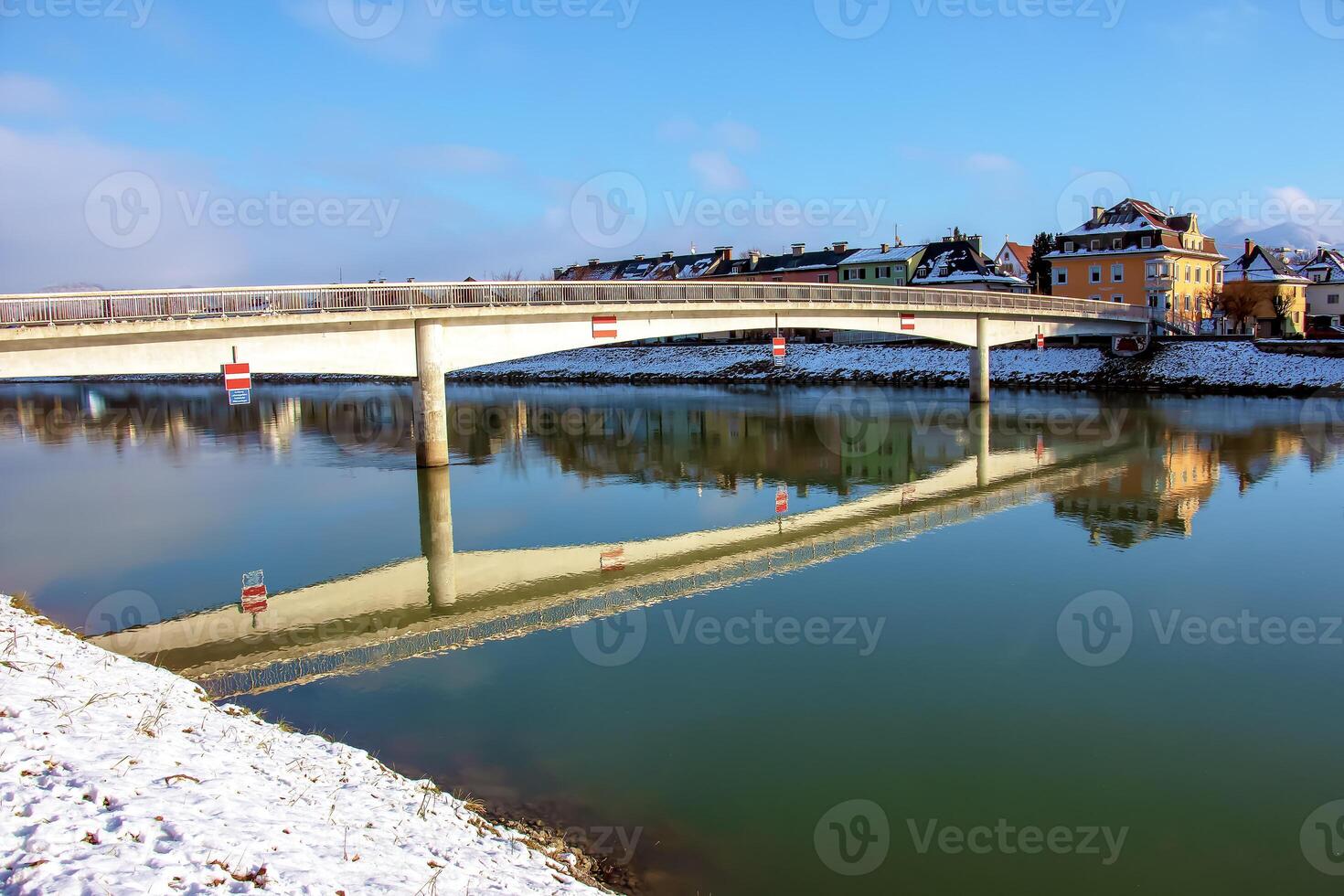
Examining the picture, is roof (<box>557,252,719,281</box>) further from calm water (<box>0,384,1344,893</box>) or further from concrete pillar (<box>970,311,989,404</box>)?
calm water (<box>0,384,1344,893</box>)

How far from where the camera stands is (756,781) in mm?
9633

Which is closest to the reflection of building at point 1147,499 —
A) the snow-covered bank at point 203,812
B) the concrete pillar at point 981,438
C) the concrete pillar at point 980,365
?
the concrete pillar at point 981,438

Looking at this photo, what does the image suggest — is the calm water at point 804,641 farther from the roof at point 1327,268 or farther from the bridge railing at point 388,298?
the roof at point 1327,268

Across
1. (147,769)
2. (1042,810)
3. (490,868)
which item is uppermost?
(147,769)

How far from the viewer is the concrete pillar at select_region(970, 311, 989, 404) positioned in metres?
53.3

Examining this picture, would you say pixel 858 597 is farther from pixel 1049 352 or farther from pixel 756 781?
pixel 1049 352

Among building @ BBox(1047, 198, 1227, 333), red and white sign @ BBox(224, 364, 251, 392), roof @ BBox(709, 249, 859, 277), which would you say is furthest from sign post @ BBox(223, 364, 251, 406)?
roof @ BBox(709, 249, 859, 277)

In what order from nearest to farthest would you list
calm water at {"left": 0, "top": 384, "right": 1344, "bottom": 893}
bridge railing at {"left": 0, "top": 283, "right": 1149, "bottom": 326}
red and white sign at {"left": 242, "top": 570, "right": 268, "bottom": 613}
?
calm water at {"left": 0, "top": 384, "right": 1344, "bottom": 893} < red and white sign at {"left": 242, "top": 570, "right": 268, "bottom": 613} < bridge railing at {"left": 0, "top": 283, "right": 1149, "bottom": 326}

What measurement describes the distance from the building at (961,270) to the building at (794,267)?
952 centimetres

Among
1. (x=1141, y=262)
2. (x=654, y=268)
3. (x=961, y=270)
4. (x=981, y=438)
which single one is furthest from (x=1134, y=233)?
(x=654, y=268)

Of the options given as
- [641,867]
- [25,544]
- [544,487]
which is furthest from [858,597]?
[25,544]

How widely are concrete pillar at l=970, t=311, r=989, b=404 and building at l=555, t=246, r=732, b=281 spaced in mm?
56494

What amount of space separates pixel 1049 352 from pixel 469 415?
42017mm

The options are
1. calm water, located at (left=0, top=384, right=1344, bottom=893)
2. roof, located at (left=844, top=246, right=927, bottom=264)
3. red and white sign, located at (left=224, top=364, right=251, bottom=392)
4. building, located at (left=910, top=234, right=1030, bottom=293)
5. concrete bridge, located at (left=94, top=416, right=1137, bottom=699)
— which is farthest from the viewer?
roof, located at (left=844, top=246, right=927, bottom=264)
